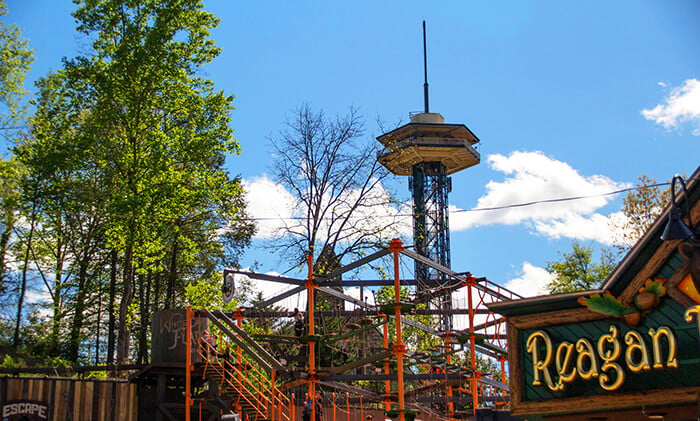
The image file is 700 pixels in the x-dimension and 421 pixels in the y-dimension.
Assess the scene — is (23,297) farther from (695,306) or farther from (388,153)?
(695,306)

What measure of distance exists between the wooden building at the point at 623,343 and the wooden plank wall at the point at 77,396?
1289 centimetres

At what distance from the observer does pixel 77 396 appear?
20188mm

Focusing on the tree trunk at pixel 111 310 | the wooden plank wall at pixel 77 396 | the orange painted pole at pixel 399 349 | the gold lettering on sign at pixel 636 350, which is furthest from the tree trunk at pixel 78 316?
the gold lettering on sign at pixel 636 350

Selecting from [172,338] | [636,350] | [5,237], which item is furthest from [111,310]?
[636,350]

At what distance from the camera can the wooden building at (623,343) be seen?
35.1 ft

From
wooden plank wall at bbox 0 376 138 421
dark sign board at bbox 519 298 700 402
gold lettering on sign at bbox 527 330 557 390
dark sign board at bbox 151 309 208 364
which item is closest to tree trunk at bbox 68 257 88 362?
dark sign board at bbox 151 309 208 364

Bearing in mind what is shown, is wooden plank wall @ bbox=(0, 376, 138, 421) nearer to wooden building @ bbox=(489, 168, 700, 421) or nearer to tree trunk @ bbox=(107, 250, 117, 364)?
wooden building @ bbox=(489, 168, 700, 421)

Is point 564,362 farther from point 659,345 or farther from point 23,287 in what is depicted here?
point 23,287

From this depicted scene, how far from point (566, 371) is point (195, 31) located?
29010mm

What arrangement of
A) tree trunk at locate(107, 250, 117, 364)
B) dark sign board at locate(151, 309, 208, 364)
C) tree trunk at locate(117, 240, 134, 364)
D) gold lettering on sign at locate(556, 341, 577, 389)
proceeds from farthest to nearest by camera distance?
tree trunk at locate(107, 250, 117, 364)
tree trunk at locate(117, 240, 134, 364)
dark sign board at locate(151, 309, 208, 364)
gold lettering on sign at locate(556, 341, 577, 389)

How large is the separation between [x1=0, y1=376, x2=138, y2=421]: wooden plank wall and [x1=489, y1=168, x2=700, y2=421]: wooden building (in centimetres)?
1289

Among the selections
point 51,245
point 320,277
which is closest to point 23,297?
point 51,245

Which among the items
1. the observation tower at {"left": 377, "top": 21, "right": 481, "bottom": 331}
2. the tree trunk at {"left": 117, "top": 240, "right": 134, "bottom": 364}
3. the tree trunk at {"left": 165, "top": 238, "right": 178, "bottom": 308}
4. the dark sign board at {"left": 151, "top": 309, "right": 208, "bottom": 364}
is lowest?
the dark sign board at {"left": 151, "top": 309, "right": 208, "bottom": 364}

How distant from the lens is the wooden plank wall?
1903cm
